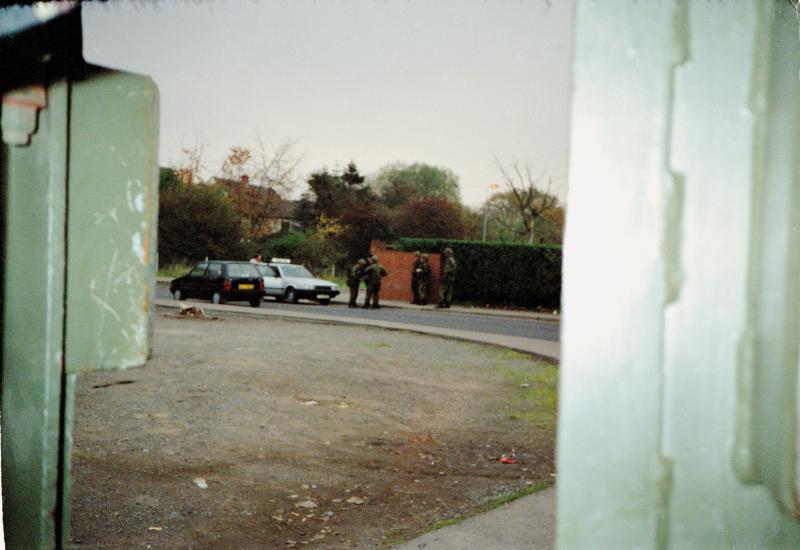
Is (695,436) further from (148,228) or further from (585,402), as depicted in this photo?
(148,228)

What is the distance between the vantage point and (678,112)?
29.7 inches

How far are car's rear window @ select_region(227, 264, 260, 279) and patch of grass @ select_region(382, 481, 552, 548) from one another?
15.3 m

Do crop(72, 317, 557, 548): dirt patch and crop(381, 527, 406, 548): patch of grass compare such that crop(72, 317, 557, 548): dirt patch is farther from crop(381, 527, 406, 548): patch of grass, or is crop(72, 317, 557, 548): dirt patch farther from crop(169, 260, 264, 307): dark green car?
crop(169, 260, 264, 307): dark green car

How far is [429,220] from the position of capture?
42469 millimetres

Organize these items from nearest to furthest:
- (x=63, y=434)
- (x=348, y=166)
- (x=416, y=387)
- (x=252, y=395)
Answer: (x=63, y=434), (x=252, y=395), (x=416, y=387), (x=348, y=166)

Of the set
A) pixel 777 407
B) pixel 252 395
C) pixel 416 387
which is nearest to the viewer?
pixel 777 407

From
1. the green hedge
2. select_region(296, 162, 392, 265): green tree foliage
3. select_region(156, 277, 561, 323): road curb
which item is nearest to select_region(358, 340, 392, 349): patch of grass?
select_region(156, 277, 561, 323): road curb

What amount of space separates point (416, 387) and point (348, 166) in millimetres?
46227

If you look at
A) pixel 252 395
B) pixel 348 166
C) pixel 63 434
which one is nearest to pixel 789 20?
pixel 63 434

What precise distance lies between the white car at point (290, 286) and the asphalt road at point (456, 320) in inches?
11.7

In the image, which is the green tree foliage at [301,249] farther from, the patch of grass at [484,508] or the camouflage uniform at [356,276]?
the patch of grass at [484,508]

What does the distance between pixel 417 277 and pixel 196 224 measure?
12.3 meters

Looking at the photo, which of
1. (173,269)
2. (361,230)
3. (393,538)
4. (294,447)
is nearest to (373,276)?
(173,269)

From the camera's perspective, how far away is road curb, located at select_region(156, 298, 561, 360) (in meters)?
11.8
